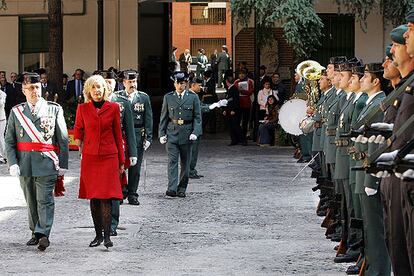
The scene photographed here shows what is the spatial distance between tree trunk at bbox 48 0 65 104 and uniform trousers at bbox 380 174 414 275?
74.5 feet

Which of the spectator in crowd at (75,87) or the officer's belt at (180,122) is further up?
the spectator in crowd at (75,87)

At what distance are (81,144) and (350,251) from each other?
317cm

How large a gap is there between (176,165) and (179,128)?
593 mm

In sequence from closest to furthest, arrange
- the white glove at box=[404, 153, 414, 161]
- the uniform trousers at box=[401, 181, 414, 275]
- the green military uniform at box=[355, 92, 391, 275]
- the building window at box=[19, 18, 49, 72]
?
the white glove at box=[404, 153, 414, 161] < the uniform trousers at box=[401, 181, 414, 275] < the green military uniform at box=[355, 92, 391, 275] < the building window at box=[19, 18, 49, 72]

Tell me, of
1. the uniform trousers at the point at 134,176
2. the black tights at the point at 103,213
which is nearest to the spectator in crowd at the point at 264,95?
the uniform trousers at the point at 134,176

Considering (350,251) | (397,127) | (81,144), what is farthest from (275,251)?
(397,127)

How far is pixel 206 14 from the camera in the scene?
64.8 m

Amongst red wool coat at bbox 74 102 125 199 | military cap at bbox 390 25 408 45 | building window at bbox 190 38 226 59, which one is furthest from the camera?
building window at bbox 190 38 226 59

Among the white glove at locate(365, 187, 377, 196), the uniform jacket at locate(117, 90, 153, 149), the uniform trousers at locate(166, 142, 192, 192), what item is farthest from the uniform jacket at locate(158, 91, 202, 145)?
the white glove at locate(365, 187, 377, 196)

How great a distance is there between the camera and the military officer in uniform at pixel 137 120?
1719cm

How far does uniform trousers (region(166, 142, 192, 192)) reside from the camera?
736 inches

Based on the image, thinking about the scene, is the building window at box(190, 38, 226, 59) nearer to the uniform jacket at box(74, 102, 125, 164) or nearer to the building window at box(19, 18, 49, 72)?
the building window at box(19, 18, 49, 72)

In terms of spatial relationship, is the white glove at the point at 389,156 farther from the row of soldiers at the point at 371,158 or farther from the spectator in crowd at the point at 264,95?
the spectator in crowd at the point at 264,95

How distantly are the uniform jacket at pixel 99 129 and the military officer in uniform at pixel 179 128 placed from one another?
5528 millimetres
